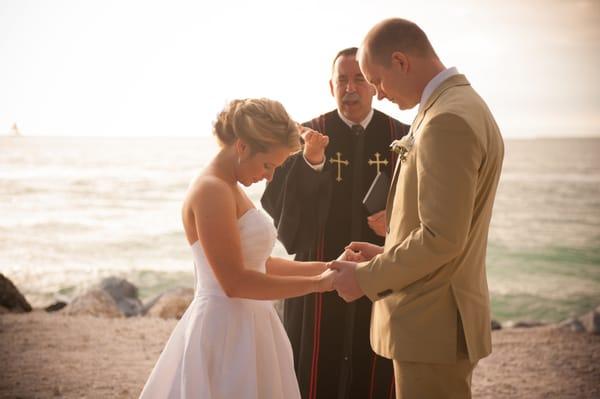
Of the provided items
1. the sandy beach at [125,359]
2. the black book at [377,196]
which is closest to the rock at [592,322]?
the sandy beach at [125,359]

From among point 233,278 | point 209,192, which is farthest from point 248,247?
point 209,192

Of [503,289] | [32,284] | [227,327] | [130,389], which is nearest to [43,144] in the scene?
[32,284]

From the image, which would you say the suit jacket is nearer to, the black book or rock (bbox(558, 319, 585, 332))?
the black book

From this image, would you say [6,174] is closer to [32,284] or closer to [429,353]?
[32,284]

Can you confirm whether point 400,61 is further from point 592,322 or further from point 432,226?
point 592,322

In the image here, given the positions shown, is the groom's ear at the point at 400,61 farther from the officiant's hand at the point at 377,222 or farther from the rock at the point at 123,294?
the rock at the point at 123,294

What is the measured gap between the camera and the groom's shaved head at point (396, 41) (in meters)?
2.51

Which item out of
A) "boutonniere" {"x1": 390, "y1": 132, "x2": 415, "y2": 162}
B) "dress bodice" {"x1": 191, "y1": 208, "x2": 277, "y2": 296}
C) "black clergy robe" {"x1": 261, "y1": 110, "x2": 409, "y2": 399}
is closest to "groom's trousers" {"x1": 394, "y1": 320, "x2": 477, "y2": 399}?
"boutonniere" {"x1": 390, "y1": 132, "x2": 415, "y2": 162}

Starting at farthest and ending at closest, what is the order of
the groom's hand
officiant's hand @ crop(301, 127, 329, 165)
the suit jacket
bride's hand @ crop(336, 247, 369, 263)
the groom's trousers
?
1. officiant's hand @ crop(301, 127, 329, 165)
2. bride's hand @ crop(336, 247, 369, 263)
3. the groom's hand
4. the groom's trousers
5. the suit jacket

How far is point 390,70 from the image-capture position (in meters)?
2.55

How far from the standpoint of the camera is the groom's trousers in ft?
8.06

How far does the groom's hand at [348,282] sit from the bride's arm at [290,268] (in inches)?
21.8

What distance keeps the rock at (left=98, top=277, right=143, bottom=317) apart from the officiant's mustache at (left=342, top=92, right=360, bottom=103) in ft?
23.4

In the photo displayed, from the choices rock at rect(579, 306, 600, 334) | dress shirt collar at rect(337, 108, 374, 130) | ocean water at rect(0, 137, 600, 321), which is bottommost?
ocean water at rect(0, 137, 600, 321)
